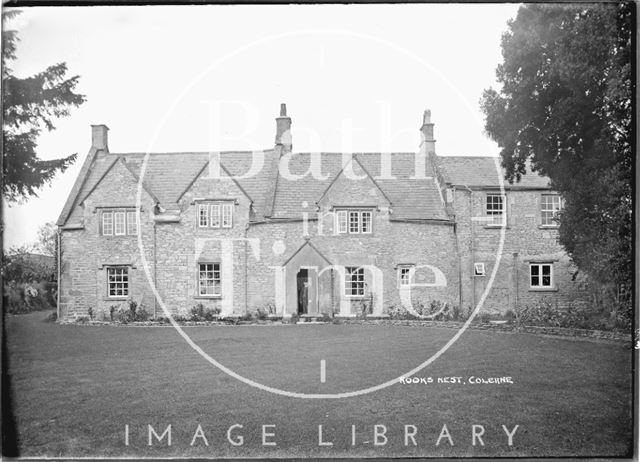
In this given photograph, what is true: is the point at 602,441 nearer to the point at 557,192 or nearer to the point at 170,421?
the point at 557,192

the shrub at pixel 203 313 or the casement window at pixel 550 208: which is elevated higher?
the casement window at pixel 550 208

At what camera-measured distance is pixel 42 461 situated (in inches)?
167

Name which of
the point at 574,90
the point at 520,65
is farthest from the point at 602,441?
the point at 520,65

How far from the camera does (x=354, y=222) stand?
17.9ft

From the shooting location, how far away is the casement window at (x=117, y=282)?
480 cm

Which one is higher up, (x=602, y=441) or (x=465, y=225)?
(x=465, y=225)

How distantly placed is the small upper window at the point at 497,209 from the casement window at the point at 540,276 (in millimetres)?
589

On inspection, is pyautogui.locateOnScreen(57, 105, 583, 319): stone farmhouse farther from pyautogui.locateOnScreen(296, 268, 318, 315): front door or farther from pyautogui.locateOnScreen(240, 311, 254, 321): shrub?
pyautogui.locateOnScreen(240, 311, 254, 321): shrub

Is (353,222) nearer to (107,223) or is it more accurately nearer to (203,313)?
(203,313)

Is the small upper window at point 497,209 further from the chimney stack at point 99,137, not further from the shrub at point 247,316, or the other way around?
the chimney stack at point 99,137

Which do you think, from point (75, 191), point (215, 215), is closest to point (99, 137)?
point (75, 191)

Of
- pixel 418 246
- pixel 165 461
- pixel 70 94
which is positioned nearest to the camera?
pixel 165 461

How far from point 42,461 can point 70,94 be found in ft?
12.1

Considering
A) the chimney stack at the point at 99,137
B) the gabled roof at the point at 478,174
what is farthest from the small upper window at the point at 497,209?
the chimney stack at the point at 99,137
